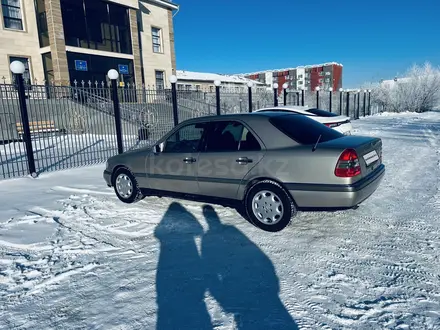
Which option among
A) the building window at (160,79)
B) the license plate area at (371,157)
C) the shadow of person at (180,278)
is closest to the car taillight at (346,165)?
the license plate area at (371,157)

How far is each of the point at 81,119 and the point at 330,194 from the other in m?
12.2

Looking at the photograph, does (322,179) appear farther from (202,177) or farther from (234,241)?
(202,177)

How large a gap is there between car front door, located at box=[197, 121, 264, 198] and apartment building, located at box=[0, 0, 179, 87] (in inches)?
629

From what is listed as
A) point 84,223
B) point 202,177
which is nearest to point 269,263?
point 202,177

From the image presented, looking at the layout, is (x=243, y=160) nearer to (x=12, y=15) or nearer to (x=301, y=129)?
(x=301, y=129)

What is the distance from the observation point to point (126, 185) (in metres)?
5.46

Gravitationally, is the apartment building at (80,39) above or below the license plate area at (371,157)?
above

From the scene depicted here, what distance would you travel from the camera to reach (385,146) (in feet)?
35.4

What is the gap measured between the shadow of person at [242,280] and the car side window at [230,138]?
112 cm

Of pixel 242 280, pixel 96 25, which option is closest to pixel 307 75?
pixel 96 25

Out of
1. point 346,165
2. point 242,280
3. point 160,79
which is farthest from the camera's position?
point 160,79

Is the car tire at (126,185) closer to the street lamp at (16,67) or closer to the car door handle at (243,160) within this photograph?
the car door handle at (243,160)

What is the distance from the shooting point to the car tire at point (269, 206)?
12.6ft

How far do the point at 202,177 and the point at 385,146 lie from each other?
29.1 feet
